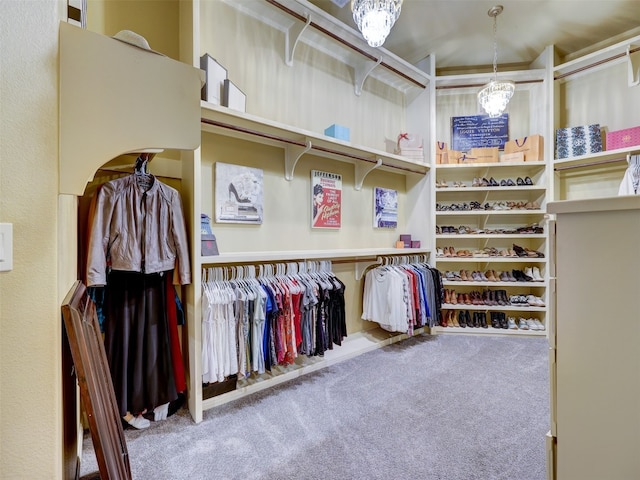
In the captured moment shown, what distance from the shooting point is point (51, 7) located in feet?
2.76

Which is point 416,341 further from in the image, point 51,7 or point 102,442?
point 51,7

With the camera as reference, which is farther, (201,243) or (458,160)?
(458,160)

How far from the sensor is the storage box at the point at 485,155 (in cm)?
398

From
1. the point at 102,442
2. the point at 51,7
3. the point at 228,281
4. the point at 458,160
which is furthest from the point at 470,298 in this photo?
the point at 51,7

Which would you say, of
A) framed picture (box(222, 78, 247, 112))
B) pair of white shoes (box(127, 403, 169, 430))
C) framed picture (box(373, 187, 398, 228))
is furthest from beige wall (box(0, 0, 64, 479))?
framed picture (box(373, 187, 398, 228))

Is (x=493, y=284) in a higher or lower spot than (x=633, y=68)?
lower

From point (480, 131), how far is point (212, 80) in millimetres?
3669

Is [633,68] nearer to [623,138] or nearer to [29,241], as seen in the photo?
[623,138]

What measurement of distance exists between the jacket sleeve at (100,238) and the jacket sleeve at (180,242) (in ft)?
1.16

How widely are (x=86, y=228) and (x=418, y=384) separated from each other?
2.75 metres

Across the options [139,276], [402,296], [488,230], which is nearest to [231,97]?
[139,276]

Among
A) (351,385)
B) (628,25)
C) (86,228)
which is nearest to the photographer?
(86,228)

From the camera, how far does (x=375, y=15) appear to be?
2070 millimetres

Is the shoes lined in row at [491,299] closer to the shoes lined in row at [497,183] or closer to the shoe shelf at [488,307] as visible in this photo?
the shoe shelf at [488,307]
